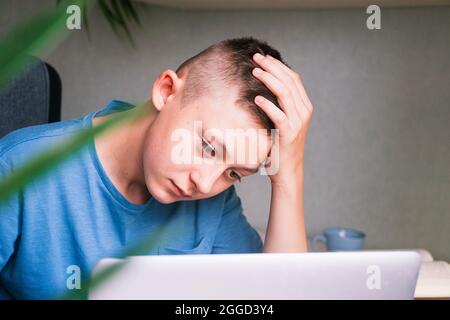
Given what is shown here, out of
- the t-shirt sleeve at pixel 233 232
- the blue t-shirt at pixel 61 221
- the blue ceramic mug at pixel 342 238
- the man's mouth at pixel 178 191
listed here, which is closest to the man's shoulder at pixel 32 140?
the blue t-shirt at pixel 61 221

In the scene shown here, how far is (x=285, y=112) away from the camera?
0.43 metres

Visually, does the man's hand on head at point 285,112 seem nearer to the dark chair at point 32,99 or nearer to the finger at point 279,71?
the finger at point 279,71

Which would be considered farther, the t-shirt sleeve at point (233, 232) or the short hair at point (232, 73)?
the t-shirt sleeve at point (233, 232)

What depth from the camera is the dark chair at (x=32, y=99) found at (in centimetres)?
50

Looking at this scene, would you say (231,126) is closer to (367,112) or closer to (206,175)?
(206,175)

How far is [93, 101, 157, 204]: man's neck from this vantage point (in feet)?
1.55

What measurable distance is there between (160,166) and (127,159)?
66 millimetres

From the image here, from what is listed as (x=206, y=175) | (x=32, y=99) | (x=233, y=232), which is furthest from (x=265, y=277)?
(x=32, y=99)

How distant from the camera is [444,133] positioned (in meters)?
0.54

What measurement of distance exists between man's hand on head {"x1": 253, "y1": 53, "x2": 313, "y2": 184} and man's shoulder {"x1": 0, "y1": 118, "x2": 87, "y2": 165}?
0.19m

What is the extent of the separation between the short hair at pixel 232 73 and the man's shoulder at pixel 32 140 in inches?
4.9

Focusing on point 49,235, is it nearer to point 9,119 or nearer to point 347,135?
point 9,119

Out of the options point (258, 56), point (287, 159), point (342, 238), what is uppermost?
point (258, 56)
